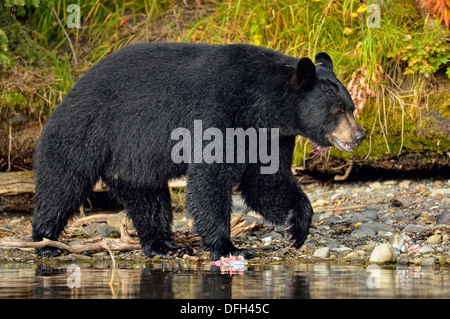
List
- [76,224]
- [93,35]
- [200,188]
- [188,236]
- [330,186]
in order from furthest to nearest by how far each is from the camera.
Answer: [93,35] < [330,186] < [76,224] < [188,236] < [200,188]

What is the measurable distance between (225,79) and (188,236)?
Result: 1.69 meters

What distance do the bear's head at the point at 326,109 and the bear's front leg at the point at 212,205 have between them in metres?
0.78

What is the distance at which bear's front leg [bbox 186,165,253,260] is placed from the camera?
5.40 metres

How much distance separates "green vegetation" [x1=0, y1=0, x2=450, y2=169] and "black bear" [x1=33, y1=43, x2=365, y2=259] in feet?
6.47

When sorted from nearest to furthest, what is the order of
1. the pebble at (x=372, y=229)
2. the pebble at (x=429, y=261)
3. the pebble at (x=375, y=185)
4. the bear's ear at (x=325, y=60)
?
the pebble at (x=429, y=261) → the bear's ear at (x=325, y=60) → the pebble at (x=372, y=229) → the pebble at (x=375, y=185)

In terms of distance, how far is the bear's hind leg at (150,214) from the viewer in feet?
19.8

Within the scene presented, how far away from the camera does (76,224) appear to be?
7.38 m

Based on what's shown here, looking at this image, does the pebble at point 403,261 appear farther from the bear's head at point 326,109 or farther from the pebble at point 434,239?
the bear's head at point 326,109

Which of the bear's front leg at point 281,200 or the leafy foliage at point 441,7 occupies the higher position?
the leafy foliage at point 441,7

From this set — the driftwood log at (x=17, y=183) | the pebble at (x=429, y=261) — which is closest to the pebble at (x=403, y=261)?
the pebble at (x=429, y=261)

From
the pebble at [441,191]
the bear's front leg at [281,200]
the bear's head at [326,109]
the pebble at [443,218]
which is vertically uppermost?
the bear's head at [326,109]

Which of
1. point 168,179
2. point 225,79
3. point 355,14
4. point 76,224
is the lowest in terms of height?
point 76,224

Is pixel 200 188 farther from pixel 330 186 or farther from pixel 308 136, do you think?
pixel 330 186
